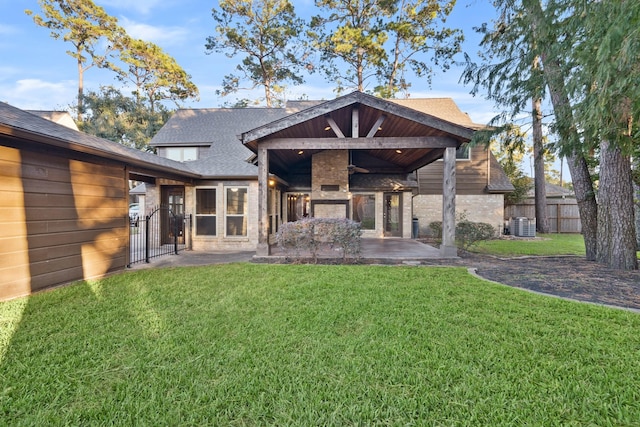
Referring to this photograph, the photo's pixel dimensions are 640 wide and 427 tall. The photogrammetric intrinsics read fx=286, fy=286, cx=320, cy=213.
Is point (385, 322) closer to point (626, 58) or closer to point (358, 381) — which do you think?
point (358, 381)

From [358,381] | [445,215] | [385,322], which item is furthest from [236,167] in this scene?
[358,381]

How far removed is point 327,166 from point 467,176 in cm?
775

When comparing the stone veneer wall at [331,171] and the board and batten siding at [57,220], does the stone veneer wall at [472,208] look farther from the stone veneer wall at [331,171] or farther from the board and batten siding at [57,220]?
the board and batten siding at [57,220]

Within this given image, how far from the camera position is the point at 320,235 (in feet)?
23.4

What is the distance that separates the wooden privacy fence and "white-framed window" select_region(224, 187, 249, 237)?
1642 cm

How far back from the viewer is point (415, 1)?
18.8m

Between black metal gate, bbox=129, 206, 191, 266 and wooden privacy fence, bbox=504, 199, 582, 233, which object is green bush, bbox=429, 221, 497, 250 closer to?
black metal gate, bbox=129, 206, 191, 266

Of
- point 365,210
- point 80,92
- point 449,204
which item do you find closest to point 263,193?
point 449,204

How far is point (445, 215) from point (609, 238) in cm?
338

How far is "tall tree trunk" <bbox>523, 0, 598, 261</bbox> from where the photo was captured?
6070mm

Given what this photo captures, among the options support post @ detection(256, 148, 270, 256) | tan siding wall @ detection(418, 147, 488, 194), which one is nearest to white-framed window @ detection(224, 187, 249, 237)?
support post @ detection(256, 148, 270, 256)

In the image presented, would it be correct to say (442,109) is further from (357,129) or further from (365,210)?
(357,129)

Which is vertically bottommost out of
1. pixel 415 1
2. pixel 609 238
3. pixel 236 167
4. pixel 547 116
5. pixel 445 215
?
pixel 609 238

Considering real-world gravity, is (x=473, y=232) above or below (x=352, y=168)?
below
